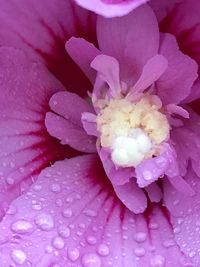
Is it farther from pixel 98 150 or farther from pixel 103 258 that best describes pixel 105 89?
pixel 103 258

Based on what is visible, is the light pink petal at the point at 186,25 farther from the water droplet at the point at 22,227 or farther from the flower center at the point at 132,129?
the water droplet at the point at 22,227

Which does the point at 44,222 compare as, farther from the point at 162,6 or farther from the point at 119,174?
the point at 162,6

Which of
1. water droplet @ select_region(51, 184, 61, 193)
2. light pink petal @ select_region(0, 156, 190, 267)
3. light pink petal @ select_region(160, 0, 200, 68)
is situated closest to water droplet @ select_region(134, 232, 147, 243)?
light pink petal @ select_region(0, 156, 190, 267)

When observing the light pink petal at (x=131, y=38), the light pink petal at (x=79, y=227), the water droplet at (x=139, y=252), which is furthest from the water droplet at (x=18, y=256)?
the light pink petal at (x=131, y=38)

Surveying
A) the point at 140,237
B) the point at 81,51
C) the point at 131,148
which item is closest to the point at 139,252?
the point at 140,237

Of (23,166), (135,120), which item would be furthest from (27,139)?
(135,120)

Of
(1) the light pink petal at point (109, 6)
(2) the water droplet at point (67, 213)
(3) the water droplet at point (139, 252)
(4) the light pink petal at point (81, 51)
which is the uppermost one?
(1) the light pink petal at point (109, 6)
